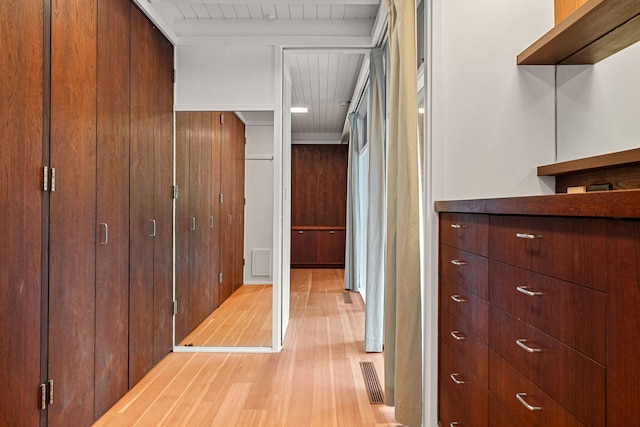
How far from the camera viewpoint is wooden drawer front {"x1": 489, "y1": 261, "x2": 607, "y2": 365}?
72 centimetres

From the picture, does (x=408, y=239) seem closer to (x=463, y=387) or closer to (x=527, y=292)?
(x=463, y=387)

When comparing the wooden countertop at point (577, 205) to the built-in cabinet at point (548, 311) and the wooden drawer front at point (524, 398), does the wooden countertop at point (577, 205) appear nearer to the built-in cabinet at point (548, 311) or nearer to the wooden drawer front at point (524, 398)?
the built-in cabinet at point (548, 311)

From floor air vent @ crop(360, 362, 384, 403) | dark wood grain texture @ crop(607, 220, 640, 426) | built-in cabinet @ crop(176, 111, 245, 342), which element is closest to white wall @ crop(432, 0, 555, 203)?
dark wood grain texture @ crop(607, 220, 640, 426)

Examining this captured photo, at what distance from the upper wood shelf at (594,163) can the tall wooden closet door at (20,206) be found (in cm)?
200

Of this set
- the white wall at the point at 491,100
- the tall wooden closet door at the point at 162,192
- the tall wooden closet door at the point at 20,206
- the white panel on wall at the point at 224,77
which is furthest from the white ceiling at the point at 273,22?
the tall wooden closet door at the point at 20,206

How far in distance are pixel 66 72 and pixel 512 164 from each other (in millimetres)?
1955

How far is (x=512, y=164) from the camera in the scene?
1.72 m

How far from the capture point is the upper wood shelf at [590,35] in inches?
48.3

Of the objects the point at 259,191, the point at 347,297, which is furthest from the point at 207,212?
the point at 347,297

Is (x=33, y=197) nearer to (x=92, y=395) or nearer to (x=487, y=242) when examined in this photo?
(x=92, y=395)

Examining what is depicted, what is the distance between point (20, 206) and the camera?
5.09 ft

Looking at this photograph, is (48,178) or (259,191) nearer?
(48,178)

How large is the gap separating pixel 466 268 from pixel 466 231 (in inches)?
5.0

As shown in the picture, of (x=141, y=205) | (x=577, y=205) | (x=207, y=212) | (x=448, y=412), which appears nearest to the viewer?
(x=577, y=205)
